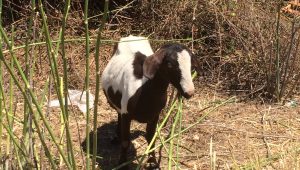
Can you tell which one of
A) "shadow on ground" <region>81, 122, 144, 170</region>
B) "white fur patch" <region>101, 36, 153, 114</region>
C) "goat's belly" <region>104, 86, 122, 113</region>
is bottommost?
"shadow on ground" <region>81, 122, 144, 170</region>

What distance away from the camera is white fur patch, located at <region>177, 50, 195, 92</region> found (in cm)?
251

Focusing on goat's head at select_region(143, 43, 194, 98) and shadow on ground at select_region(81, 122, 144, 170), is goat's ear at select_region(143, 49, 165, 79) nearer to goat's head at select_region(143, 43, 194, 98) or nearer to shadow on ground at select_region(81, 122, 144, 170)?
goat's head at select_region(143, 43, 194, 98)

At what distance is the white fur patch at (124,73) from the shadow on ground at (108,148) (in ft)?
1.35

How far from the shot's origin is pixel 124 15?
217 inches

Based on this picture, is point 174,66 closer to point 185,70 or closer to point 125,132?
point 185,70

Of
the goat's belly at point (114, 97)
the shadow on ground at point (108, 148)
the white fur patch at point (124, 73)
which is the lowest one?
the shadow on ground at point (108, 148)

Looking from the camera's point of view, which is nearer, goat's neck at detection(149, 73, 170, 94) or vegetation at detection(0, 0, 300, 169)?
goat's neck at detection(149, 73, 170, 94)

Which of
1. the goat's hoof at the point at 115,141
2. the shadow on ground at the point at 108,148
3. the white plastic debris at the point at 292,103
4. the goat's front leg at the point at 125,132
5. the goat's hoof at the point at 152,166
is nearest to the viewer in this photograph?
the goat's front leg at the point at 125,132

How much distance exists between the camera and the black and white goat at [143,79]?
257 cm

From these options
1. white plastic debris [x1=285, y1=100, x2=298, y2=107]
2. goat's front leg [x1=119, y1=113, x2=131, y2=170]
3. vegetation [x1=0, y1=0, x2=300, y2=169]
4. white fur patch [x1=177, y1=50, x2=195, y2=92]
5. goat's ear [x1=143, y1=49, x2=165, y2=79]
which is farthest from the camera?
white plastic debris [x1=285, y1=100, x2=298, y2=107]

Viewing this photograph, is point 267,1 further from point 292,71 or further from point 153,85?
point 153,85

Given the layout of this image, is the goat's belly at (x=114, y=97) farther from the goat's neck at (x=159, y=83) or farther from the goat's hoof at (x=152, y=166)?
the goat's hoof at (x=152, y=166)

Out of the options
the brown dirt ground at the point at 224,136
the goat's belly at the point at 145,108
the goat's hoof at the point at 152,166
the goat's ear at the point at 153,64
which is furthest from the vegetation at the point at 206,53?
the goat's ear at the point at 153,64

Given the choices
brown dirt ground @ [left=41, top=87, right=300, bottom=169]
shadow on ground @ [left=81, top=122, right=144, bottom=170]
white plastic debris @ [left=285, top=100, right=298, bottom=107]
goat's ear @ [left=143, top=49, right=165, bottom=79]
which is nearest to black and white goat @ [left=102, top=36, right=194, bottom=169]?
goat's ear @ [left=143, top=49, right=165, bottom=79]
